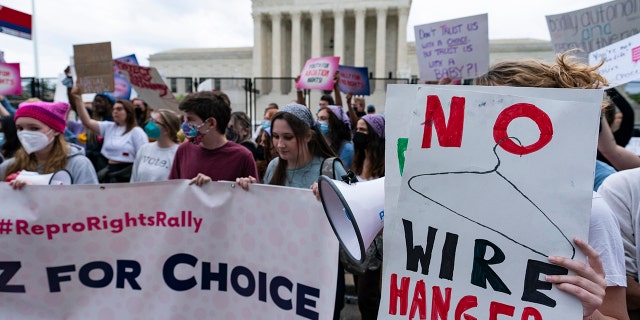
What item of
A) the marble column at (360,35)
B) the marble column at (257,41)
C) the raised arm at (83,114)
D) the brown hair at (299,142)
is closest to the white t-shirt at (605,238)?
the brown hair at (299,142)

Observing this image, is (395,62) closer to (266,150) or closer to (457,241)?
(266,150)

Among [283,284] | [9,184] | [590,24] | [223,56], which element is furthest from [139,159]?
[223,56]

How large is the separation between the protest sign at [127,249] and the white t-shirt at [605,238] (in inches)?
64.7

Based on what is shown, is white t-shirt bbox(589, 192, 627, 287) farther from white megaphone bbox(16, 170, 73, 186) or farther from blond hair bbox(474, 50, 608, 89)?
white megaphone bbox(16, 170, 73, 186)

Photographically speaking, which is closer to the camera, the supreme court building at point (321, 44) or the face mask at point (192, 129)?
the face mask at point (192, 129)

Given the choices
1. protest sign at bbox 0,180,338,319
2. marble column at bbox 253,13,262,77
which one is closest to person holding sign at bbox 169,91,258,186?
protest sign at bbox 0,180,338,319

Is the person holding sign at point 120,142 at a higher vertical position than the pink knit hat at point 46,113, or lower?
lower

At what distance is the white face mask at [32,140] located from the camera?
8.93ft

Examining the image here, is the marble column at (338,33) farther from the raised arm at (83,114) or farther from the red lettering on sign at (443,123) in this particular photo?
the red lettering on sign at (443,123)

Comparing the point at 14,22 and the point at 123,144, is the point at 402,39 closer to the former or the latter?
the point at 14,22

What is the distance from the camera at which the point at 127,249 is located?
8.17ft

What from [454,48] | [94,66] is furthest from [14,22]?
[454,48]

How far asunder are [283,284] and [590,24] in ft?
14.0

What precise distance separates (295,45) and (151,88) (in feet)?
142
